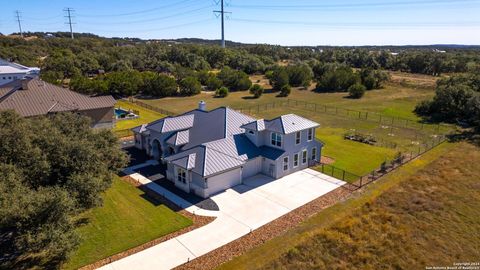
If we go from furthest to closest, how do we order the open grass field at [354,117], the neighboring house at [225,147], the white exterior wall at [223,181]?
the open grass field at [354,117], the neighboring house at [225,147], the white exterior wall at [223,181]

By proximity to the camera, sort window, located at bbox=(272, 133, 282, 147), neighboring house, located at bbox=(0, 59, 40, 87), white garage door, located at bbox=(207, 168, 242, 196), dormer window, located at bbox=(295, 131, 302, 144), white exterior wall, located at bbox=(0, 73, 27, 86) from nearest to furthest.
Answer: white garage door, located at bbox=(207, 168, 242, 196), window, located at bbox=(272, 133, 282, 147), dormer window, located at bbox=(295, 131, 302, 144), white exterior wall, located at bbox=(0, 73, 27, 86), neighboring house, located at bbox=(0, 59, 40, 87)

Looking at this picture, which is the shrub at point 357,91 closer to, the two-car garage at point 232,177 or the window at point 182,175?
the two-car garage at point 232,177

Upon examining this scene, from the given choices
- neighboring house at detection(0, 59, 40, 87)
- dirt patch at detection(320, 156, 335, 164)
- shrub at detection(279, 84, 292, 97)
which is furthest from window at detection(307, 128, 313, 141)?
neighboring house at detection(0, 59, 40, 87)

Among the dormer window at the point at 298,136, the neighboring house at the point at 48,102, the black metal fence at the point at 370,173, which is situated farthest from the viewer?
the neighboring house at the point at 48,102

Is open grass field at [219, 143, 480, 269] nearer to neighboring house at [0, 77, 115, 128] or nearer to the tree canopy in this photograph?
the tree canopy

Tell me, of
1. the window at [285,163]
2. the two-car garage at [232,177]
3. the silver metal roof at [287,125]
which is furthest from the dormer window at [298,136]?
the two-car garage at [232,177]

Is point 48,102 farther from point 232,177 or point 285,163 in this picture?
point 285,163

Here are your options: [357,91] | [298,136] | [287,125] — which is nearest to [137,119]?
[287,125]
